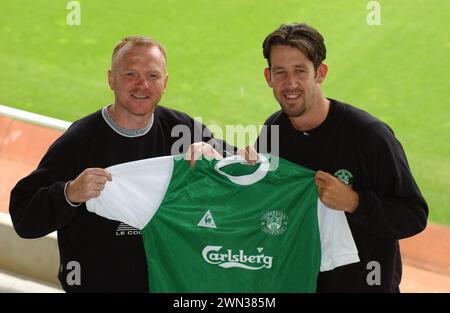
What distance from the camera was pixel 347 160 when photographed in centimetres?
415

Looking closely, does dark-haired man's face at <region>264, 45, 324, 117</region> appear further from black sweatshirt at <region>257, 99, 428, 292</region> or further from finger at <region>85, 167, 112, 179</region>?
finger at <region>85, 167, 112, 179</region>

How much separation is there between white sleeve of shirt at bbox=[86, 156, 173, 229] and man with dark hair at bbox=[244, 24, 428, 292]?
0.42 meters

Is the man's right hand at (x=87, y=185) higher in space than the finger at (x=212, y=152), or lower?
lower

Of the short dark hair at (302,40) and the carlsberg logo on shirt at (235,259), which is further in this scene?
the carlsberg logo on shirt at (235,259)

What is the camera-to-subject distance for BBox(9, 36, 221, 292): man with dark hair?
4.27 m

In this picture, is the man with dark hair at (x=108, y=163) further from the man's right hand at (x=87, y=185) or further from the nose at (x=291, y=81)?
the nose at (x=291, y=81)

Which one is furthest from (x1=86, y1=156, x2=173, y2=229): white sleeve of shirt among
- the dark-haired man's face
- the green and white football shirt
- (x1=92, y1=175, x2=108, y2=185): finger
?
the dark-haired man's face

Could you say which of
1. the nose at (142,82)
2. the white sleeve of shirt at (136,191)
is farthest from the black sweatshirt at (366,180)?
the nose at (142,82)

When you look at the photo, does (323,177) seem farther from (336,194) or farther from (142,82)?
(142,82)

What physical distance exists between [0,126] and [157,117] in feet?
13.1

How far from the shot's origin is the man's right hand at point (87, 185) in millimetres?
4047

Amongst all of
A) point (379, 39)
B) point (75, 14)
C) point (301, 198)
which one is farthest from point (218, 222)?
point (75, 14)

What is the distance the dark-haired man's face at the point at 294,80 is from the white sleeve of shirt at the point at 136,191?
597mm
